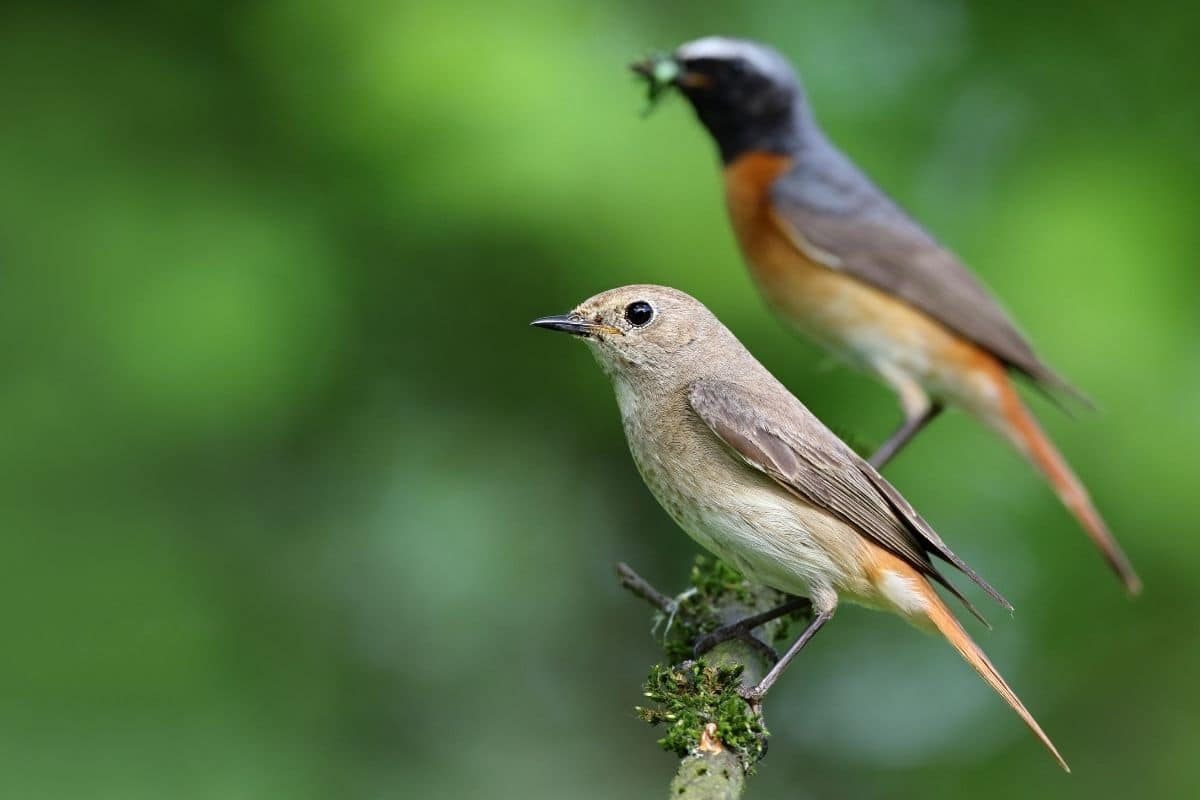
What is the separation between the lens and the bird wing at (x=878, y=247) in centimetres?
596

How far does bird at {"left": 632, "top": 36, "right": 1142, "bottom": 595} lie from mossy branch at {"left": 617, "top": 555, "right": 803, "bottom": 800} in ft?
6.06

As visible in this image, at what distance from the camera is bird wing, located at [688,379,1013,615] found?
11.6 ft

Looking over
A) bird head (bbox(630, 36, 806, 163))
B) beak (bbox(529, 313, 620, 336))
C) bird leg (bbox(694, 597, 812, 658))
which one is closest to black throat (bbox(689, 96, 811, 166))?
bird head (bbox(630, 36, 806, 163))

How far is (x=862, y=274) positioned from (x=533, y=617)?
2.53 m

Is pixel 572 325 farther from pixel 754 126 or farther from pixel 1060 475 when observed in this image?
pixel 754 126

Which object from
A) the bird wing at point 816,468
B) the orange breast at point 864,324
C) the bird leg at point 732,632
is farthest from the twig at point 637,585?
the orange breast at point 864,324

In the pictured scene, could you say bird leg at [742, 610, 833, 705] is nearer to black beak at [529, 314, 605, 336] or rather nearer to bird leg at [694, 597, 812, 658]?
bird leg at [694, 597, 812, 658]

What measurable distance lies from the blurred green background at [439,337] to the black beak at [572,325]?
175 centimetres

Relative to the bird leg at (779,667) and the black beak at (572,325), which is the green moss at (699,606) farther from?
the black beak at (572,325)

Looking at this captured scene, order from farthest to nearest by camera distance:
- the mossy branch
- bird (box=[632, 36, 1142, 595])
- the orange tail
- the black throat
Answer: the black throat < bird (box=[632, 36, 1142, 595]) < the orange tail < the mossy branch

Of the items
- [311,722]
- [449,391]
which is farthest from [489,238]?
[311,722]

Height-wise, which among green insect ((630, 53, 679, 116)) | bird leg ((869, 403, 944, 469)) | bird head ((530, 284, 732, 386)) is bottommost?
bird leg ((869, 403, 944, 469))

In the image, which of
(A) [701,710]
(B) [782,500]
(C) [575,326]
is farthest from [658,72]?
(A) [701,710]

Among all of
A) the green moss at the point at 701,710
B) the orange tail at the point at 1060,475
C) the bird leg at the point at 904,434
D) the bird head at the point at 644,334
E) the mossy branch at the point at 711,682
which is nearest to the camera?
the mossy branch at the point at 711,682
